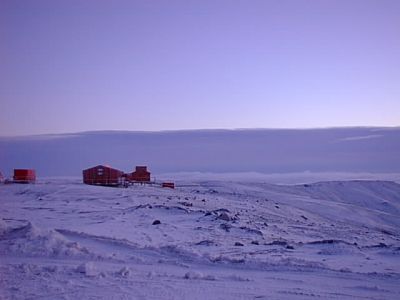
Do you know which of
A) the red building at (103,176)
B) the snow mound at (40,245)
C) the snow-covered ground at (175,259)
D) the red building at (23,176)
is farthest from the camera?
the red building at (103,176)

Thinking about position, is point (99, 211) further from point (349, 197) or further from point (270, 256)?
point (349, 197)

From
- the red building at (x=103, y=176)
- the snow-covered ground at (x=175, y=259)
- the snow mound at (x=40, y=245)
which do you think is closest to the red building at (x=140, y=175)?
the red building at (x=103, y=176)

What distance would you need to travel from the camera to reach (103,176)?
137ft

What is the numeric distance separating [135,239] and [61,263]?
378 cm

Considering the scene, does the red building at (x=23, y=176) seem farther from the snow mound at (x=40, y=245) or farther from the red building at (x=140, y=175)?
the snow mound at (x=40, y=245)

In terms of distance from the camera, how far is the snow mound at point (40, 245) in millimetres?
12367

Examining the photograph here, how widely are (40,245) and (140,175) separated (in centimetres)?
3313

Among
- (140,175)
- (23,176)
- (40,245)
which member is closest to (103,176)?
(140,175)

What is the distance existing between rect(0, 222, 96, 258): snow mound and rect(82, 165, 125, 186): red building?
1060 inches

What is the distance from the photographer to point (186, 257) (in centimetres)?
1245

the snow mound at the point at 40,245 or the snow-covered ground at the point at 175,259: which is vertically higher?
the snow mound at the point at 40,245

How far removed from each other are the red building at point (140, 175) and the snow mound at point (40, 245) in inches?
1228

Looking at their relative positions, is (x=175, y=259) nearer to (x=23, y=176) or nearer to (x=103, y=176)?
(x=103, y=176)

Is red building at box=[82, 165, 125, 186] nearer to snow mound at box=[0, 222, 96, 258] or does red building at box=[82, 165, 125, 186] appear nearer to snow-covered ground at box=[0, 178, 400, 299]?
snow-covered ground at box=[0, 178, 400, 299]
